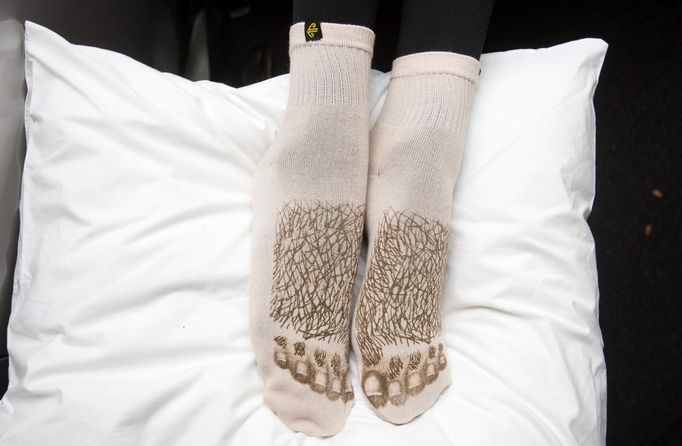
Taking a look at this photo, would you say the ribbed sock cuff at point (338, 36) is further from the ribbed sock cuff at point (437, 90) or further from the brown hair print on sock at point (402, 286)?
the brown hair print on sock at point (402, 286)

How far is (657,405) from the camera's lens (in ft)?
3.18

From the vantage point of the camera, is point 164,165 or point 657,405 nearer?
point 164,165

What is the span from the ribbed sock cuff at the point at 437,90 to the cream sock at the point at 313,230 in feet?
0.18

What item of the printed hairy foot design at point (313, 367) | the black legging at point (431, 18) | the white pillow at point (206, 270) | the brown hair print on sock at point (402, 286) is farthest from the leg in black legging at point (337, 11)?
the printed hairy foot design at point (313, 367)

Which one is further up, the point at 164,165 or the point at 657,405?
the point at 164,165

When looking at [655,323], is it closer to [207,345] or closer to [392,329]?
[392,329]

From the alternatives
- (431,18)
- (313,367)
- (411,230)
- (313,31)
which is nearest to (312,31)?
(313,31)

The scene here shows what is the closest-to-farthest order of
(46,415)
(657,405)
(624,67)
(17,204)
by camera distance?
(46,415) < (17,204) < (657,405) < (624,67)

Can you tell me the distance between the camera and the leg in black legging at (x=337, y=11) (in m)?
0.68

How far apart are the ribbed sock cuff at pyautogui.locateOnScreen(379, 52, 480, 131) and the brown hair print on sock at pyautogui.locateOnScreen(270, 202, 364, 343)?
15 cm

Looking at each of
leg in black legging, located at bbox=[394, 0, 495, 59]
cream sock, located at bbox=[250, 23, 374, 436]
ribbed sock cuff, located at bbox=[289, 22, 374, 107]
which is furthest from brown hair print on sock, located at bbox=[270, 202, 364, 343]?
leg in black legging, located at bbox=[394, 0, 495, 59]

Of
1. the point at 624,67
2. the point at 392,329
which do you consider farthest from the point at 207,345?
the point at 624,67

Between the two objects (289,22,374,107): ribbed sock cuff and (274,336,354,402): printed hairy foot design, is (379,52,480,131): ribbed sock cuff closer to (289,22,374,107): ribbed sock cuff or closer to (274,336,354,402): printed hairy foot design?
(289,22,374,107): ribbed sock cuff

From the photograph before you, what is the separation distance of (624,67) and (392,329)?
0.83m
